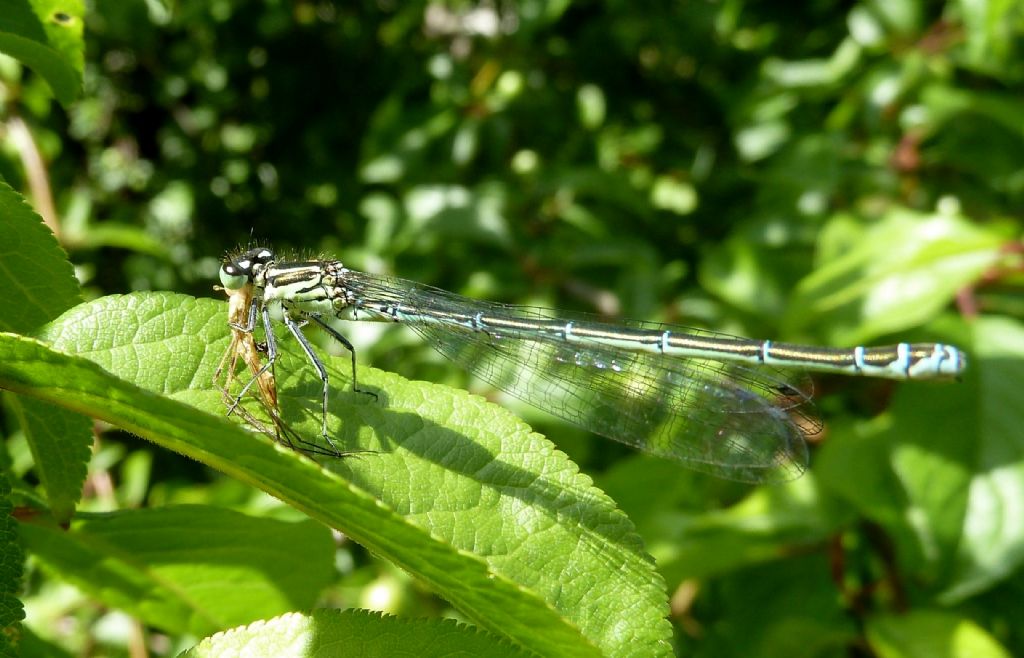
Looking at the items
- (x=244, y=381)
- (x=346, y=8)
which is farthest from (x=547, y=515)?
(x=346, y=8)

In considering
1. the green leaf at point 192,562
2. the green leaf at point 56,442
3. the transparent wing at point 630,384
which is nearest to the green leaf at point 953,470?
the transparent wing at point 630,384

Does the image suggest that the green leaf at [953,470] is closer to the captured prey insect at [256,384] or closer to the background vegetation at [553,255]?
the background vegetation at [553,255]

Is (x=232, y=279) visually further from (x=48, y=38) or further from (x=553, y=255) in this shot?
(x=553, y=255)

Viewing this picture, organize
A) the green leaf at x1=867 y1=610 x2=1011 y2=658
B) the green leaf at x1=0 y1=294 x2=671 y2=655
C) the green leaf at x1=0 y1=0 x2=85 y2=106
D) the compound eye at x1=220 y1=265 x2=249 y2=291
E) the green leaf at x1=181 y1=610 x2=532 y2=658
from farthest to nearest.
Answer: the green leaf at x1=867 y1=610 x2=1011 y2=658, the compound eye at x1=220 y1=265 x2=249 y2=291, the green leaf at x1=0 y1=0 x2=85 y2=106, the green leaf at x1=181 y1=610 x2=532 y2=658, the green leaf at x1=0 y1=294 x2=671 y2=655

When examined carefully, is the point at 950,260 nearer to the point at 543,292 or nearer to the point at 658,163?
the point at 543,292

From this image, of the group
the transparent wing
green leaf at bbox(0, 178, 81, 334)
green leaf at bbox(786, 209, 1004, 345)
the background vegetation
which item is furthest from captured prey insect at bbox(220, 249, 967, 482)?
green leaf at bbox(0, 178, 81, 334)

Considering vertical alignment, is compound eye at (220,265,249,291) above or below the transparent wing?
above

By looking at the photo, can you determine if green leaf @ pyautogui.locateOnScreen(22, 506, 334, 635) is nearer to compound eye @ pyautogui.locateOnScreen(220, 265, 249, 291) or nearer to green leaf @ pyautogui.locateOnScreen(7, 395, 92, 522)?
green leaf @ pyautogui.locateOnScreen(7, 395, 92, 522)
